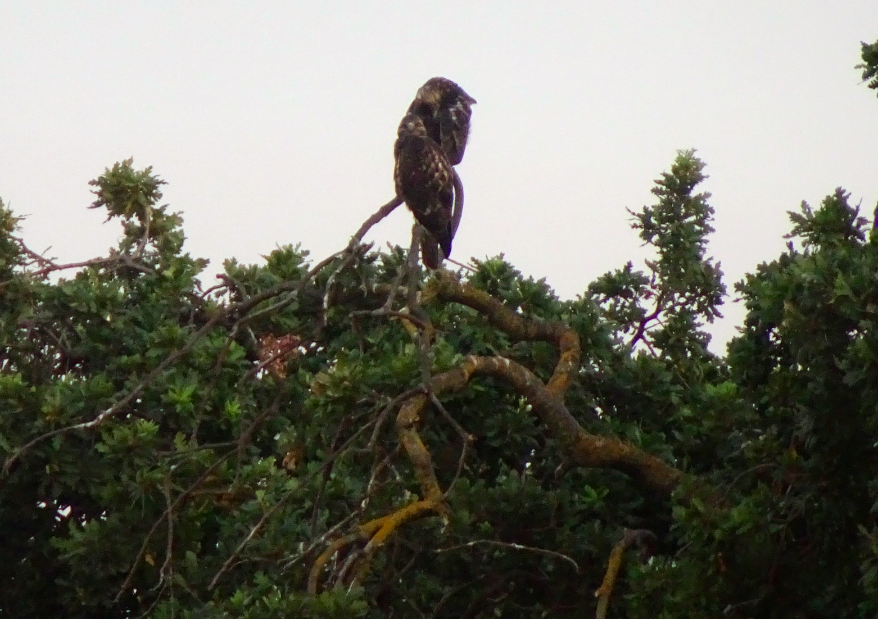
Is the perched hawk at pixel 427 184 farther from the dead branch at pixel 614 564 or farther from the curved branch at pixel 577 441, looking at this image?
the dead branch at pixel 614 564

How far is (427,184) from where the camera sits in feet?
20.0

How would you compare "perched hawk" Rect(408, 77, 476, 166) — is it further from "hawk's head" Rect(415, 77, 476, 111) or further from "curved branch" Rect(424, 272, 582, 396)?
"curved branch" Rect(424, 272, 582, 396)

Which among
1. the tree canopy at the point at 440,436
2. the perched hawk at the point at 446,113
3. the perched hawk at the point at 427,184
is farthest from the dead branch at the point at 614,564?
the perched hawk at the point at 446,113

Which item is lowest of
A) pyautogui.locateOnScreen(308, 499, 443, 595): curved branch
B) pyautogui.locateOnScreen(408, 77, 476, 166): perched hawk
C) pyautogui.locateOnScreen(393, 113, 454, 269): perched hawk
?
pyautogui.locateOnScreen(308, 499, 443, 595): curved branch

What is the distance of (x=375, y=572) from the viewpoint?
18.0 ft

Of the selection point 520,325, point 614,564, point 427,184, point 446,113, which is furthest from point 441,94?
point 614,564

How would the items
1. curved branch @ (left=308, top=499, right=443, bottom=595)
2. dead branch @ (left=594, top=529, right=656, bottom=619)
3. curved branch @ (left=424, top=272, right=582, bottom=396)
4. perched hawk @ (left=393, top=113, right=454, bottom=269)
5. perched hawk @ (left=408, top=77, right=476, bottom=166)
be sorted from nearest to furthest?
curved branch @ (left=308, top=499, right=443, bottom=595), dead branch @ (left=594, top=529, right=656, bottom=619), curved branch @ (left=424, top=272, right=582, bottom=396), perched hawk @ (left=393, top=113, right=454, bottom=269), perched hawk @ (left=408, top=77, right=476, bottom=166)

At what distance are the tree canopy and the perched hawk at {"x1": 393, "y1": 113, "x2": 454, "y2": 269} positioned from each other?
0.82 feet

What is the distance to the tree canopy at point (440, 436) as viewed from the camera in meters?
4.58

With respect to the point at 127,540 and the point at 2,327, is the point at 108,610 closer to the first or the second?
the point at 127,540

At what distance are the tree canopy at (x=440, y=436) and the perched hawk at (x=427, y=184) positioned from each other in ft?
0.82

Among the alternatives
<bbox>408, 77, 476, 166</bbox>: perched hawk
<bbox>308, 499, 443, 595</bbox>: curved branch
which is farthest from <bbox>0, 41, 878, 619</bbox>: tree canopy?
<bbox>408, 77, 476, 166</bbox>: perched hawk

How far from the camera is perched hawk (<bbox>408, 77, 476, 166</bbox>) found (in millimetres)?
6312

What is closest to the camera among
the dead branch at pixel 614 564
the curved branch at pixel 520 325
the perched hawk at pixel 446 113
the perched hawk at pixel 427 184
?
the dead branch at pixel 614 564
